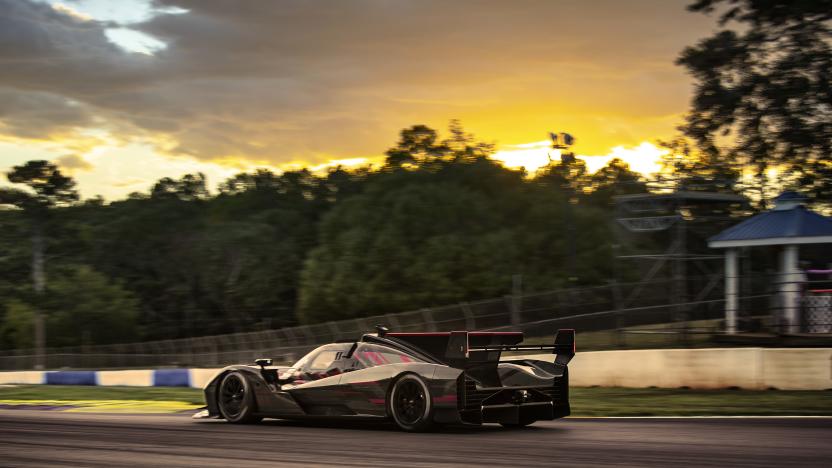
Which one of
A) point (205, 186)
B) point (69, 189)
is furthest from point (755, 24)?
point (205, 186)

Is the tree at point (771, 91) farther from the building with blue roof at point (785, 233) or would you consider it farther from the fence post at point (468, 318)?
the fence post at point (468, 318)

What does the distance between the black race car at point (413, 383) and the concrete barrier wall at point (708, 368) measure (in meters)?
7.44

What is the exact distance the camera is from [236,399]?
12.0 metres

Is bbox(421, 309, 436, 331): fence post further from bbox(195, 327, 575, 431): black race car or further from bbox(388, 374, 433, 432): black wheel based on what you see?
bbox(388, 374, 433, 432): black wheel

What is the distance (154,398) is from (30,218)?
240 ft

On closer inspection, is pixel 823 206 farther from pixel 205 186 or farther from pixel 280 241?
pixel 205 186

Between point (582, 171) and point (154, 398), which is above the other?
point (582, 171)

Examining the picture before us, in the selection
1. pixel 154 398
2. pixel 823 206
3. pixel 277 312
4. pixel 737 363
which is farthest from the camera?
pixel 277 312

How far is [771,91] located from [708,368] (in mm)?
8985

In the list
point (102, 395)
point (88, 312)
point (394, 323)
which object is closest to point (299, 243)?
point (88, 312)

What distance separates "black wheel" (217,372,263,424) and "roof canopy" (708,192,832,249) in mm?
17632

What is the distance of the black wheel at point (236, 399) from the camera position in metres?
11.8

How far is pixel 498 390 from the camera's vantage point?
10367 mm

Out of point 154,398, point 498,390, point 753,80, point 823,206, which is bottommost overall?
point 154,398
